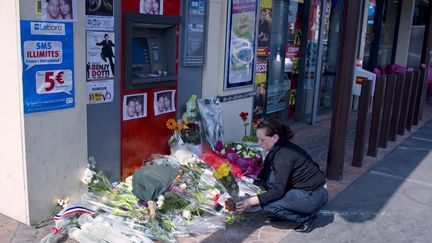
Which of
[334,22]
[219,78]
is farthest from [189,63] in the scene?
[334,22]

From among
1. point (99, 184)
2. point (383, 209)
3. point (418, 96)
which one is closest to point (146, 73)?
point (99, 184)

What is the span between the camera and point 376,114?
6.11 metres

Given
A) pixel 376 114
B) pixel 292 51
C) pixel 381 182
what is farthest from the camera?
pixel 292 51

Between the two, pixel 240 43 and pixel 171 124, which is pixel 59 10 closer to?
pixel 171 124

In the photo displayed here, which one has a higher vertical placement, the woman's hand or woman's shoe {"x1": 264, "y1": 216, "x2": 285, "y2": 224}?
the woman's hand

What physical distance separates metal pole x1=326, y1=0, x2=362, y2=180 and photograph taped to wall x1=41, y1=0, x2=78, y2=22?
9.63 ft

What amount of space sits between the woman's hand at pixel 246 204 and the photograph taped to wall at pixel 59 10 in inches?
79.4

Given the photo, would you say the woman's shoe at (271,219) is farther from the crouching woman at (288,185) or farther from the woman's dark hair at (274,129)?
the woman's dark hair at (274,129)

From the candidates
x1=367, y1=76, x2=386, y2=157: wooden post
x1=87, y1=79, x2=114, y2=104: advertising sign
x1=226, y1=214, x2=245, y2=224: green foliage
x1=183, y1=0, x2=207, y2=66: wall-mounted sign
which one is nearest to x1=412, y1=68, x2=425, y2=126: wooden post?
x1=367, y1=76, x2=386, y2=157: wooden post

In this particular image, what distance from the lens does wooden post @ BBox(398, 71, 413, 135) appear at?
7277 millimetres

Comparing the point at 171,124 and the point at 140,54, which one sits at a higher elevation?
the point at 140,54

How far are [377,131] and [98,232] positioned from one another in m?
4.30

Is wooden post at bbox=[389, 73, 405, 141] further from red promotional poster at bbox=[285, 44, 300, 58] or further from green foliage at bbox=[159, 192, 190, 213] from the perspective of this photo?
green foliage at bbox=[159, 192, 190, 213]

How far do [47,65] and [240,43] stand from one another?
114 inches
